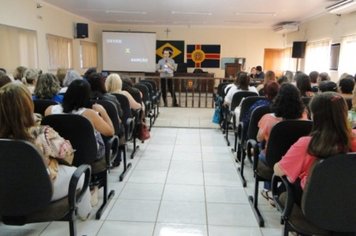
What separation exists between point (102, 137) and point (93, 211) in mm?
648

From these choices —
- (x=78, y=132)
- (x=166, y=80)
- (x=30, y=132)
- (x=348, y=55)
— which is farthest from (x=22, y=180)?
(x=348, y=55)

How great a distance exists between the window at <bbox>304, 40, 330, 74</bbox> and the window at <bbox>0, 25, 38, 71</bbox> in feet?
24.7

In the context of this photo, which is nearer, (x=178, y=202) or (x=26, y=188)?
(x=26, y=188)

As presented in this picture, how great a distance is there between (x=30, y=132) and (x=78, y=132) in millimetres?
551

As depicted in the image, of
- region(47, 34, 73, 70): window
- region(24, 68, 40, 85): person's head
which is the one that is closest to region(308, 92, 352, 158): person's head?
region(24, 68, 40, 85): person's head

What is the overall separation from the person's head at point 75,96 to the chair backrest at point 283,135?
4.81ft

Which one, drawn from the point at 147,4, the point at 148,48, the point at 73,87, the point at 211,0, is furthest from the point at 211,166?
the point at 148,48

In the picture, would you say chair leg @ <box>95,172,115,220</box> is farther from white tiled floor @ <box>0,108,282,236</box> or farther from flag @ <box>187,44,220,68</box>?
flag @ <box>187,44,220,68</box>

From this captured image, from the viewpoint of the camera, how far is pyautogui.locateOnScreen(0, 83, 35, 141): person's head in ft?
5.29

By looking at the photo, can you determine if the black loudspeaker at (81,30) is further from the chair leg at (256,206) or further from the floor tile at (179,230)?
the floor tile at (179,230)

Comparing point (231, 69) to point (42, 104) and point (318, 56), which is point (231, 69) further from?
point (42, 104)

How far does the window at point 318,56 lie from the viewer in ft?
27.7

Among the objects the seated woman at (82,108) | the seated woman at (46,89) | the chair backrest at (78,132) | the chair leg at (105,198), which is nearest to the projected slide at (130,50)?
the seated woman at (46,89)

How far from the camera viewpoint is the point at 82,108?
8.18 feet
